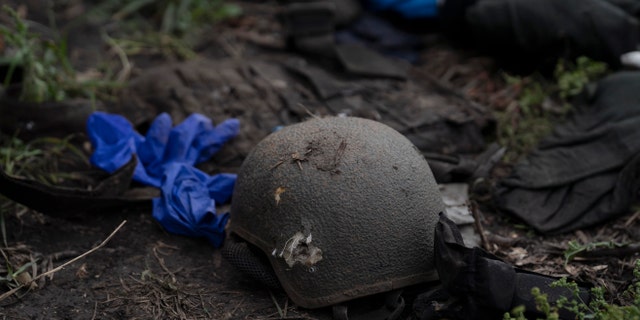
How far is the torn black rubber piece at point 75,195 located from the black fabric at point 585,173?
182 centimetres

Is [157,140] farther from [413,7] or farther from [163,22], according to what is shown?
[413,7]

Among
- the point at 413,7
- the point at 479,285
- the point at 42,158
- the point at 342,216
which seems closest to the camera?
the point at 479,285

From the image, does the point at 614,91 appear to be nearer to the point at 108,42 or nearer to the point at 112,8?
the point at 108,42

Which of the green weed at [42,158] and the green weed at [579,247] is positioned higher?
the green weed at [42,158]

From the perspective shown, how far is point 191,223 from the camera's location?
2.91 metres

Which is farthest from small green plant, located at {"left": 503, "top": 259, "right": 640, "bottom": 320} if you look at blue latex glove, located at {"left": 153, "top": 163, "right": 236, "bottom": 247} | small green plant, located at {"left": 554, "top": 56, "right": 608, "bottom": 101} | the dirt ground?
small green plant, located at {"left": 554, "top": 56, "right": 608, "bottom": 101}

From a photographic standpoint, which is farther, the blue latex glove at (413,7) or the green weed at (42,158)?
the blue latex glove at (413,7)

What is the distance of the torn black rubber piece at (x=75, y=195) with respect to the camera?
2.80m

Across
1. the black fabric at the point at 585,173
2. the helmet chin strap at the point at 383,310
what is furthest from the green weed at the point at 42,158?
the black fabric at the point at 585,173

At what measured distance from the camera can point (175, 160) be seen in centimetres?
334

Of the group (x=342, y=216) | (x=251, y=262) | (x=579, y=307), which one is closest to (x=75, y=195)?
(x=251, y=262)

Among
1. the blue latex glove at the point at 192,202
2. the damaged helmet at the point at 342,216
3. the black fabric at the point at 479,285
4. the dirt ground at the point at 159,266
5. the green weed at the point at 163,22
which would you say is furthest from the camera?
the green weed at the point at 163,22

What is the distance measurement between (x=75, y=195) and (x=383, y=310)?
58.1 inches

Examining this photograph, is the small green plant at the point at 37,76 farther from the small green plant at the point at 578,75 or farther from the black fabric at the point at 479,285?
the small green plant at the point at 578,75
